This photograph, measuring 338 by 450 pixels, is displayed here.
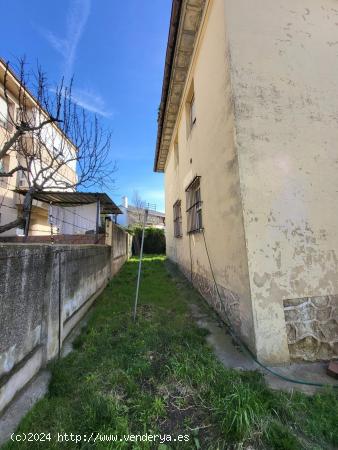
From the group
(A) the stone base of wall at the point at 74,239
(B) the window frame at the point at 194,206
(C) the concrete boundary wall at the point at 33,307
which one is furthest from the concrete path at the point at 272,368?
(A) the stone base of wall at the point at 74,239

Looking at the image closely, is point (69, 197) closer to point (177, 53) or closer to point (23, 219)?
point (23, 219)

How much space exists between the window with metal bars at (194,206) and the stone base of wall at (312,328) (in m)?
2.88

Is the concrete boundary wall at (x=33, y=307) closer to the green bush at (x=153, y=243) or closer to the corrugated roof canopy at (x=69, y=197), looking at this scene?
the corrugated roof canopy at (x=69, y=197)

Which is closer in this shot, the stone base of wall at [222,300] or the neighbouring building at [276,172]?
the neighbouring building at [276,172]

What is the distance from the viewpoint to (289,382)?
2.52m

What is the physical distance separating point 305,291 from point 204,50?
4.92 m

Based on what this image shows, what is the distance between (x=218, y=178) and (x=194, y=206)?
7.01 feet

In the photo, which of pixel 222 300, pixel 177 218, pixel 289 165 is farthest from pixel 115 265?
pixel 289 165

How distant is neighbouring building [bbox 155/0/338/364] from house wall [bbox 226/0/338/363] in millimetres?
14

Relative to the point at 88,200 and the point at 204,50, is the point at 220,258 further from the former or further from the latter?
the point at 88,200

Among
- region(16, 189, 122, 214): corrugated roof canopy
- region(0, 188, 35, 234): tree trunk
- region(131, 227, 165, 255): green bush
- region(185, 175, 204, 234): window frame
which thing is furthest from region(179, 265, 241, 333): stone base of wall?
region(131, 227, 165, 255): green bush

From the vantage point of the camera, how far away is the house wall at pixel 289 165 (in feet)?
9.84

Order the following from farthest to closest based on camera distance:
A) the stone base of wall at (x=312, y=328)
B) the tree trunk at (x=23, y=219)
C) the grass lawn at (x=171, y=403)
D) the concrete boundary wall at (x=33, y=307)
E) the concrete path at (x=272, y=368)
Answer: the tree trunk at (x=23, y=219) < the stone base of wall at (x=312, y=328) < the concrete path at (x=272, y=368) < the concrete boundary wall at (x=33, y=307) < the grass lawn at (x=171, y=403)

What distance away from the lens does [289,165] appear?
331cm
